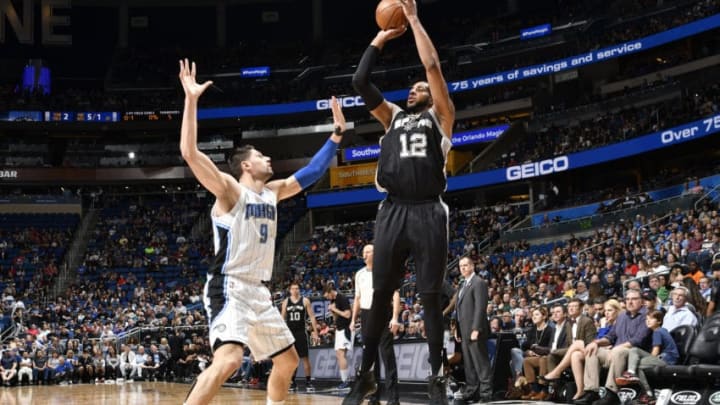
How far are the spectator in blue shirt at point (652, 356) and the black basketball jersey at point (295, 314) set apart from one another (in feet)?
19.9

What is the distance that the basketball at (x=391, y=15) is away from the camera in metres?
5.88

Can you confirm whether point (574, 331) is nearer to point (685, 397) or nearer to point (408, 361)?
point (685, 397)

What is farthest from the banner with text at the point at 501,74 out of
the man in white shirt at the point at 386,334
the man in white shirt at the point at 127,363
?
the man in white shirt at the point at 386,334

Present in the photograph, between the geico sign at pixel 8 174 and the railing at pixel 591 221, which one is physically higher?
the geico sign at pixel 8 174

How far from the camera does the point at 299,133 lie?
44.5m

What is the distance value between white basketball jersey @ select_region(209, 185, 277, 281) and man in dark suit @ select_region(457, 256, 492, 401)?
4.98 meters

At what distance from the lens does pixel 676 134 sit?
1171 inches

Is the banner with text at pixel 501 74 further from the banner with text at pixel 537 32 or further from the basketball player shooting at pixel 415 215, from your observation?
the basketball player shooting at pixel 415 215

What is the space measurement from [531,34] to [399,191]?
3561 centimetres

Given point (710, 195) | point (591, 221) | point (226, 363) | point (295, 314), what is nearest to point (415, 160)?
point (226, 363)

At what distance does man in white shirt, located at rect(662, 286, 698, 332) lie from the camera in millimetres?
10258

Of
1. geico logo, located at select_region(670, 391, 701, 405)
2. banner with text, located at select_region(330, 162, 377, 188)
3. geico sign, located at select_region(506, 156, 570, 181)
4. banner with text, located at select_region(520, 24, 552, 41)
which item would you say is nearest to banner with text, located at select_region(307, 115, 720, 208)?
geico sign, located at select_region(506, 156, 570, 181)

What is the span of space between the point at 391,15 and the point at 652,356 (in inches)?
224

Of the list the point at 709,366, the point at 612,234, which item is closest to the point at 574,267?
the point at 612,234
